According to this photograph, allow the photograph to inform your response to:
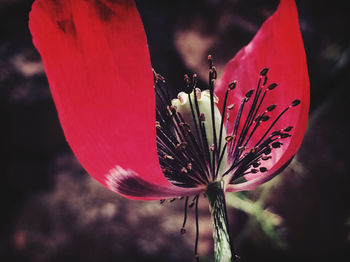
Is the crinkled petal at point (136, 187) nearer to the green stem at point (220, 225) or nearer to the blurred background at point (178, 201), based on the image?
the green stem at point (220, 225)

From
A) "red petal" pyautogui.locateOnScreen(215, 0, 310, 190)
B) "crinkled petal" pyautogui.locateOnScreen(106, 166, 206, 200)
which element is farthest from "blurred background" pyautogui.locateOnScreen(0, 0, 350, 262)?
"crinkled petal" pyautogui.locateOnScreen(106, 166, 206, 200)

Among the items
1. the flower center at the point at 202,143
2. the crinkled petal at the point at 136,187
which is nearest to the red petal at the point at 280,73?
the flower center at the point at 202,143

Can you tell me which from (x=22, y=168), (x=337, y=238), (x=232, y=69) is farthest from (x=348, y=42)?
(x=22, y=168)

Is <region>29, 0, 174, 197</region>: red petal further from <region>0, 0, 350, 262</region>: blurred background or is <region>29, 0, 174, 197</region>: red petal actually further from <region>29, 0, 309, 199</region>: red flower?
<region>0, 0, 350, 262</region>: blurred background

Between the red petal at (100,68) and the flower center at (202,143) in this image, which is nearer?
the red petal at (100,68)

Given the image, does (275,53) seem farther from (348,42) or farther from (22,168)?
(22,168)

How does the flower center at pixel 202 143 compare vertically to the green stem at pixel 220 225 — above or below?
above

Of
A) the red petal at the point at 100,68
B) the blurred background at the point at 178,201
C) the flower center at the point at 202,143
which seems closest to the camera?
the red petal at the point at 100,68
